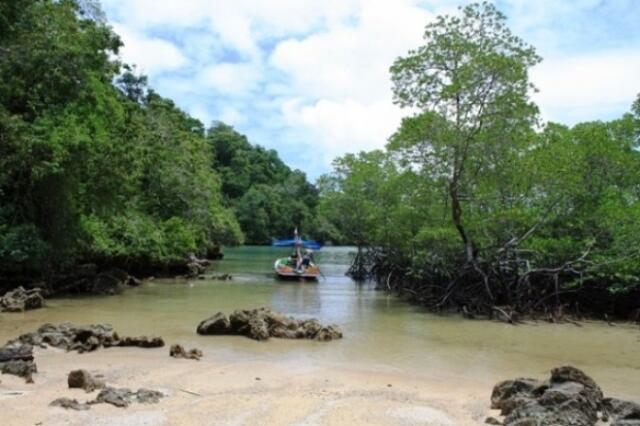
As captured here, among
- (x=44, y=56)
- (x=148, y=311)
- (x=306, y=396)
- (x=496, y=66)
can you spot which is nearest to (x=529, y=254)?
(x=496, y=66)

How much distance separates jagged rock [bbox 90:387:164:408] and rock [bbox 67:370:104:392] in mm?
431

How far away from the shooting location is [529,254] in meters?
18.5

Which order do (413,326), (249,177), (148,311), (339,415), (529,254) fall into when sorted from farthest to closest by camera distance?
(249,177), (529,254), (148,311), (413,326), (339,415)

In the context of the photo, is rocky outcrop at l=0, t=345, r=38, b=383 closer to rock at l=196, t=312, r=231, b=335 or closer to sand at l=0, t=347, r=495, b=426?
sand at l=0, t=347, r=495, b=426

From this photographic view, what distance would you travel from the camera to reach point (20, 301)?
629 inches

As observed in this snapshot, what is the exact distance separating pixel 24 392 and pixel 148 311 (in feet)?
32.6

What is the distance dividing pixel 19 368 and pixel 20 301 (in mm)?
8820

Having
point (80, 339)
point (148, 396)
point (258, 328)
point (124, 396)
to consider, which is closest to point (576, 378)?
point (148, 396)

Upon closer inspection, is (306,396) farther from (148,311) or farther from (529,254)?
(529,254)

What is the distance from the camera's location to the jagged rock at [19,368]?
798 cm

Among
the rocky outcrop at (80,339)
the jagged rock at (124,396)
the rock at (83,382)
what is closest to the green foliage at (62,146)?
the rocky outcrop at (80,339)

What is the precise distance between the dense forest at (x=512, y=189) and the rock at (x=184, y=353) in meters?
9.44

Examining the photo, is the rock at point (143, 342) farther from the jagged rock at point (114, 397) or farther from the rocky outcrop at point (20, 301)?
the rocky outcrop at point (20, 301)

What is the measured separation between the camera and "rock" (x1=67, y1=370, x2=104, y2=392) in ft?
24.6
